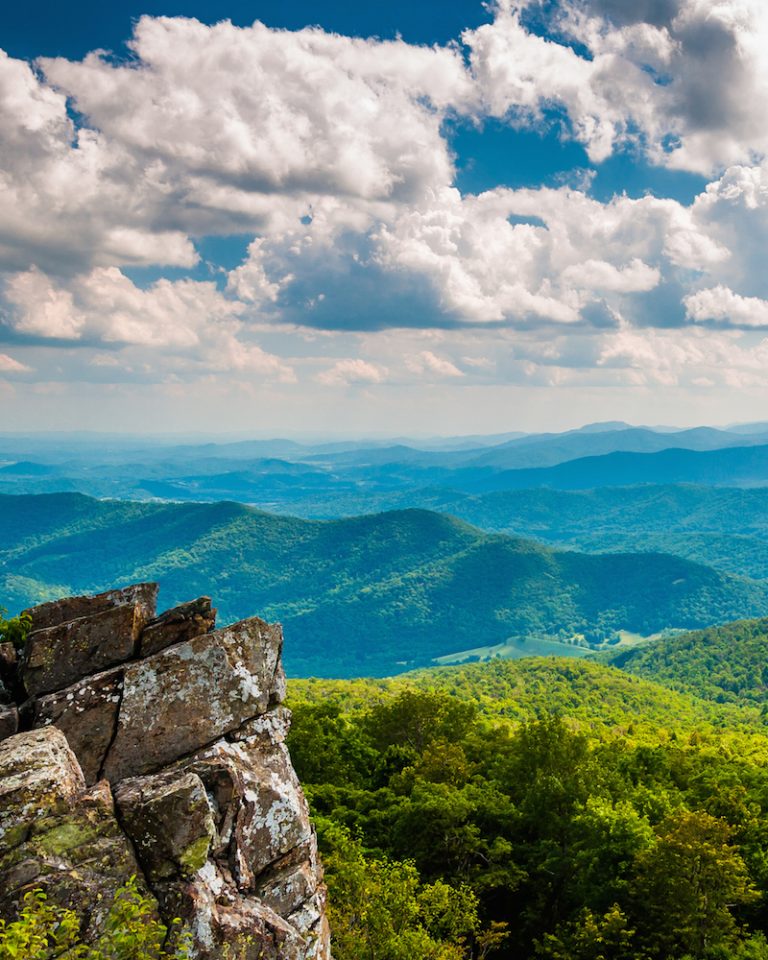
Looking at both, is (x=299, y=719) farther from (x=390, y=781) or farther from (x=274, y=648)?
(x=274, y=648)

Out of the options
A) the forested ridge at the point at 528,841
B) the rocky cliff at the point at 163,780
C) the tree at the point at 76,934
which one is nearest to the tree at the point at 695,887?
the forested ridge at the point at 528,841

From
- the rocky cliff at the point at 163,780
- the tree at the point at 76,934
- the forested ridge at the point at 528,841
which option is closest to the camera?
the tree at the point at 76,934

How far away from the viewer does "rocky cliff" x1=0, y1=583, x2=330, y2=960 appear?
15.2m

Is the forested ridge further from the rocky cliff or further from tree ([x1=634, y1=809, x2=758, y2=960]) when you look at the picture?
the rocky cliff

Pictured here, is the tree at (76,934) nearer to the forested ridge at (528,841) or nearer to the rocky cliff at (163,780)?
the rocky cliff at (163,780)

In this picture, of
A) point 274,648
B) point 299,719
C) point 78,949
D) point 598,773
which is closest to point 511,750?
point 598,773

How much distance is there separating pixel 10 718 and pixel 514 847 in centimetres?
3510

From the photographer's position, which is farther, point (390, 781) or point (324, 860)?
point (390, 781)

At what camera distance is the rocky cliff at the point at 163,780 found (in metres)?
15.2

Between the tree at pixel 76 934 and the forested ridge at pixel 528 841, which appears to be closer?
the tree at pixel 76 934

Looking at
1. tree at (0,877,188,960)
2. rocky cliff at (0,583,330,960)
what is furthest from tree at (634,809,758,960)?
tree at (0,877,188,960)

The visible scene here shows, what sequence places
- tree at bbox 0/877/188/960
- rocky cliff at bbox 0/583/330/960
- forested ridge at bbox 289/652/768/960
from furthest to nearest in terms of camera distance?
forested ridge at bbox 289/652/768/960, rocky cliff at bbox 0/583/330/960, tree at bbox 0/877/188/960

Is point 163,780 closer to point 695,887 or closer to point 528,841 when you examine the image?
point 695,887

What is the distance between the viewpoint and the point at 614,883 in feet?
121
